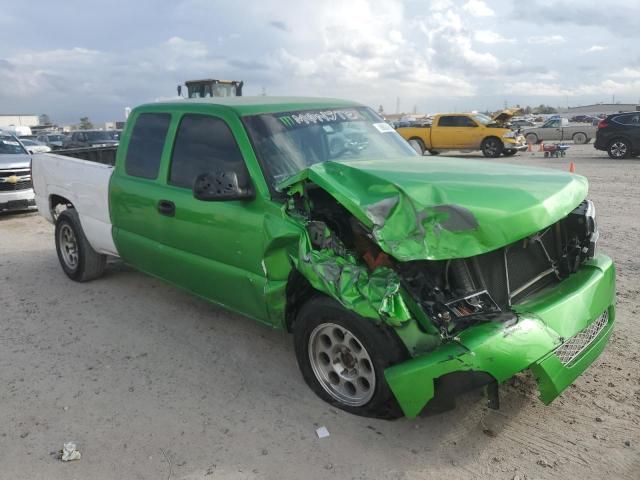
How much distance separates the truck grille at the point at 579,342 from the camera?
9.85 feet

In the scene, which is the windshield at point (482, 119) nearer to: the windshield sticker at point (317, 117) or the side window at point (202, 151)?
the windshield sticker at point (317, 117)

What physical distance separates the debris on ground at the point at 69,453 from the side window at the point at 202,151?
1.87 meters

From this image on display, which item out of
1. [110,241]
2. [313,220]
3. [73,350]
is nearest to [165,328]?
[73,350]

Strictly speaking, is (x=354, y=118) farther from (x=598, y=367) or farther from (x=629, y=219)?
(x=629, y=219)

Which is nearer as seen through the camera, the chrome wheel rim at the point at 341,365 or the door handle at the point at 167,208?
the chrome wheel rim at the point at 341,365

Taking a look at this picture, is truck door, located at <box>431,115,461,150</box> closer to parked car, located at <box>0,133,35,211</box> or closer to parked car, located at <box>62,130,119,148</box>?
parked car, located at <box>62,130,119,148</box>

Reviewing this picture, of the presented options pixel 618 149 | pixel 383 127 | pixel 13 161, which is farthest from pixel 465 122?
pixel 383 127

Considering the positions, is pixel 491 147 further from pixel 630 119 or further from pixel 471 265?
pixel 471 265

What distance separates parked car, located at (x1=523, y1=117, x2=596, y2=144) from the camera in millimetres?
29667

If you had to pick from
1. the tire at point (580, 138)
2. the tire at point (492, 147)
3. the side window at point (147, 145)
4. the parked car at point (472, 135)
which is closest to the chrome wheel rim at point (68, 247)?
the side window at point (147, 145)

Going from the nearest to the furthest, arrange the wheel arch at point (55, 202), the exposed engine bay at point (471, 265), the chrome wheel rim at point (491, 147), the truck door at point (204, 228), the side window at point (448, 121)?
the exposed engine bay at point (471, 265)
the truck door at point (204, 228)
the wheel arch at point (55, 202)
the chrome wheel rim at point (491, 147)
the side window at point (448, 121)

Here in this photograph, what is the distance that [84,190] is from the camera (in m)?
5.66

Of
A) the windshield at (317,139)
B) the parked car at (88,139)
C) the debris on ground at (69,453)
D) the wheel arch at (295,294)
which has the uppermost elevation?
the windshield at (317,139)

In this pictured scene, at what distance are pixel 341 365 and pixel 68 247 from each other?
4.28m
